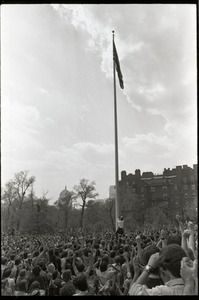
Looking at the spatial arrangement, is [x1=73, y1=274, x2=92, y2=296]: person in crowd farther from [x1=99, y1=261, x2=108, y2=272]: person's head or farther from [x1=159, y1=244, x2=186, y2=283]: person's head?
[x1=99, y1=261, x2=108, y2=272]: person's head

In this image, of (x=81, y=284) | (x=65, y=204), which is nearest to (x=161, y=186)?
(x=65, y=204)

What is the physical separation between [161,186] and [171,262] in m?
59.8

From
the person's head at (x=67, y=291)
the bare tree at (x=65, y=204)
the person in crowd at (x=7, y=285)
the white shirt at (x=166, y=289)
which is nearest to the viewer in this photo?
the white shirt at (x=166, y=289)

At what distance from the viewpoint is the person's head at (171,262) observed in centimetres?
234

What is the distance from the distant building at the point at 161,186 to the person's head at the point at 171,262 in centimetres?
5027

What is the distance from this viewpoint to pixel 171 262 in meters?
2.34

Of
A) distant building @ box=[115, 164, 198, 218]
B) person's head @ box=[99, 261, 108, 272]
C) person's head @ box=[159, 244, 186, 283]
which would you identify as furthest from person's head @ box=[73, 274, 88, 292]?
distant building @ box=[115, 164, 198, 218]

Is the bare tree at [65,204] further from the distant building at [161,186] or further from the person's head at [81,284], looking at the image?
the person's head at [81,284]

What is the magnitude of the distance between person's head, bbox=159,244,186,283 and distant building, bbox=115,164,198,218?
50272 mm

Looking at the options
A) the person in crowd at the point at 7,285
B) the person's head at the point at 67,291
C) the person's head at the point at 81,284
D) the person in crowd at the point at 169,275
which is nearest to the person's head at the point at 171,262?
the person in crowd at the point at 169,275

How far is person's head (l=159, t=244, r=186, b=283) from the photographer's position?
234 cm

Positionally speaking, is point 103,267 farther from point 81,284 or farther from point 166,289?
point 166,289
